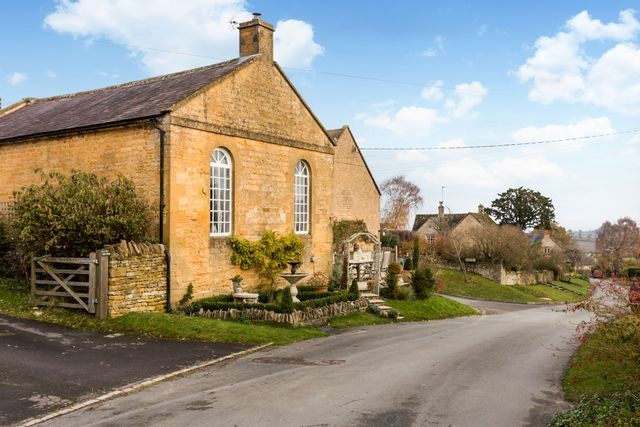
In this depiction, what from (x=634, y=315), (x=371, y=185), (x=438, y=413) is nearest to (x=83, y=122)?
(x=438, y=413)

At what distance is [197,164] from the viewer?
17.9 metres

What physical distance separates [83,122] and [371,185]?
86.6 feet

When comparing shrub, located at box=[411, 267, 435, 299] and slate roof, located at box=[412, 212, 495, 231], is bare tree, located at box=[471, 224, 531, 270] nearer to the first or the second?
slate roof, located at box=[412, 212, 495, 231]

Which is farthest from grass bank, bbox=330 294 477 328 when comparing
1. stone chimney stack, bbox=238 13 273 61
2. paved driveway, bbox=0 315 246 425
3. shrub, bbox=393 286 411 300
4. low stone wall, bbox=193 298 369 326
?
stone chimney stack, bbox=238 13 273 61

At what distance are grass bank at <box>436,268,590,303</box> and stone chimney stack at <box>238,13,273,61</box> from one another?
26130 millimetres

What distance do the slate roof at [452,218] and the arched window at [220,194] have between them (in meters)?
48.4

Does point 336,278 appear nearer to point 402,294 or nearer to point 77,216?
point 402,294

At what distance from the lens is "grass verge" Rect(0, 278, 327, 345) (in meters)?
14.1

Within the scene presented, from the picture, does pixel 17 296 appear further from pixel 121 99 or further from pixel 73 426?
pixel 73 426

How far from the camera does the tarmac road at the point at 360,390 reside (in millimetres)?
8141

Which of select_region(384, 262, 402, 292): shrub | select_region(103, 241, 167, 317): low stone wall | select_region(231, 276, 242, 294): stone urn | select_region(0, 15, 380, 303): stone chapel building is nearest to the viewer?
select_region(103, 241, 167, 317): low stone wall

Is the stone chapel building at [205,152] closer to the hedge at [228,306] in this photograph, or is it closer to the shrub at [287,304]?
the hedge at [228,306]

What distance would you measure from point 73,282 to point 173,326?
139 inches

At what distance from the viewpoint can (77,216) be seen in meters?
15.3
